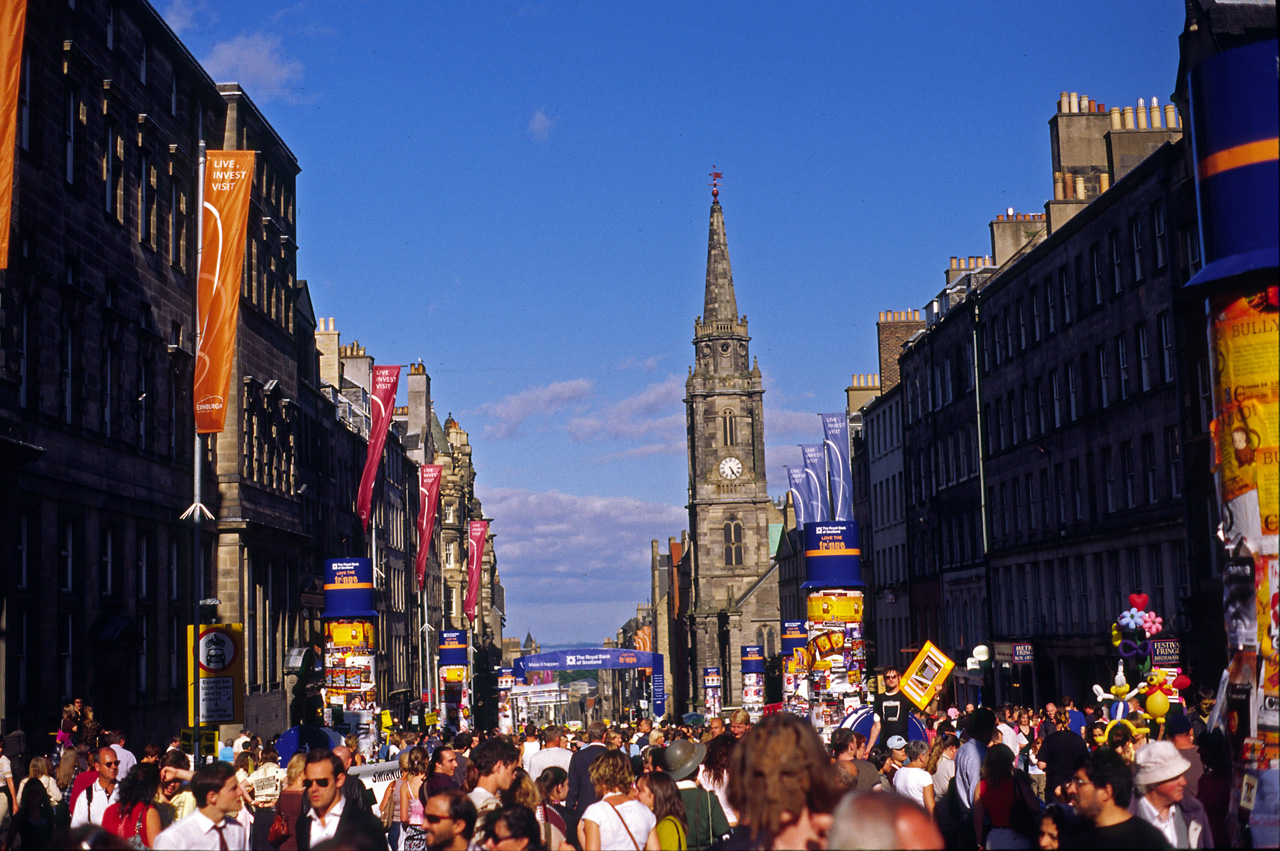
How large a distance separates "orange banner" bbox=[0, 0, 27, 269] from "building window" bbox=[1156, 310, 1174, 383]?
26.5 meters

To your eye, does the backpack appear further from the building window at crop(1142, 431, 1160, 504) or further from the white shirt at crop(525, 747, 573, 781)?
the building window at crop(1142, 431, 1160, 504)

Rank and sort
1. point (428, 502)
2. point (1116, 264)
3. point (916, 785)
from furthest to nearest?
point (428, 502), point (1116, 264), point (916, 785)

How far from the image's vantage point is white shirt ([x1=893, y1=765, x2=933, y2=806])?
12.4 meters

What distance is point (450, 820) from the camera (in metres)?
8.46

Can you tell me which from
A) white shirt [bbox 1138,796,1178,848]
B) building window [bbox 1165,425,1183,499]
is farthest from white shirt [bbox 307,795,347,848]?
building window [bbox 1165,425,1183,499]

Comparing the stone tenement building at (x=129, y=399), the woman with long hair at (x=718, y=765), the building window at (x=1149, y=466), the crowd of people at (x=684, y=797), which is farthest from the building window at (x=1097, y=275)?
the woman with long hair at (x=718, y=765)

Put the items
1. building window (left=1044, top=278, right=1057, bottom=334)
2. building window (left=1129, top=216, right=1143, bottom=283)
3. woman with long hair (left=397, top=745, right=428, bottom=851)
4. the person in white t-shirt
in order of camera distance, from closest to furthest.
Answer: the person in white t-shirt, woman with long hair (left=397, top=745, right=428, bottom=851), building window (left=1129, top=216, right=1143, bottom=283), building window (left=1044, top=278, right=1057, bottom=334)

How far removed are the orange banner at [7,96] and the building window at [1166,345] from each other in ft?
86.8

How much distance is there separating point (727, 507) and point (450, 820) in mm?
115317

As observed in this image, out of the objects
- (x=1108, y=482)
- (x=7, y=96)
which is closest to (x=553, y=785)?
(x=7, y=96)

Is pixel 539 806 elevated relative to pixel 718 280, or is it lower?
lower

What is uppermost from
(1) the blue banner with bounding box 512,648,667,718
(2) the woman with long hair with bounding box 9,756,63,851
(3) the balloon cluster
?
(3) the balloon cluster

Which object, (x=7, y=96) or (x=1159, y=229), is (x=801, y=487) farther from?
(x=7, y=96)

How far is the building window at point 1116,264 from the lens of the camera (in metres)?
40.4
